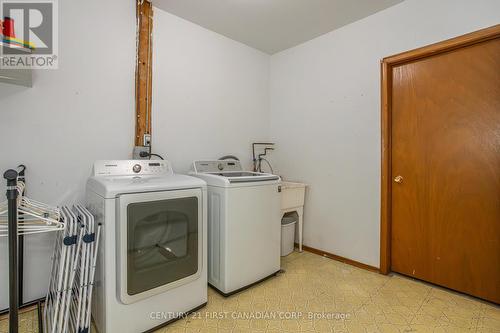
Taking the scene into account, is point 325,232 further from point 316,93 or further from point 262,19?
point 262,19

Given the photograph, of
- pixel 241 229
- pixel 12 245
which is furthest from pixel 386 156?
pixel 12 245

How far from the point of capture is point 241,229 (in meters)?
2.04

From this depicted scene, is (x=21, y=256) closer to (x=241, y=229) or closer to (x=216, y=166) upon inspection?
(x=241, y=229)

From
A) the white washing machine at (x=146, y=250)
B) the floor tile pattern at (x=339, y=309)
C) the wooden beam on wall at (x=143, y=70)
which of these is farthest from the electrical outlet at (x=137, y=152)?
the floor tile pattern at (x=339, y=309)

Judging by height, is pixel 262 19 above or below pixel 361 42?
above

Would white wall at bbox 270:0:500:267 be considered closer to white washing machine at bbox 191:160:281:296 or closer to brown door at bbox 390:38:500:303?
brown door at bbox 390:38:500:303

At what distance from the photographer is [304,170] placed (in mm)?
3076

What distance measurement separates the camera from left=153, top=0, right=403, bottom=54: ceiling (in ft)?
7.50

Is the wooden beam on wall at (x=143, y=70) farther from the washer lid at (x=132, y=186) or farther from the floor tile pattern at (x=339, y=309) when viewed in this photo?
the floor tile pattern at (x=339, y=309)

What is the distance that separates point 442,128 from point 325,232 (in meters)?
1.51

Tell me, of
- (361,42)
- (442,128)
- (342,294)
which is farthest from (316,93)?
(342,294)

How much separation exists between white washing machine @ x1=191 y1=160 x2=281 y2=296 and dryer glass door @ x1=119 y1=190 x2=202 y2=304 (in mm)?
242

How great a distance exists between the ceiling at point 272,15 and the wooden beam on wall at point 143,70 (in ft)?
0.54

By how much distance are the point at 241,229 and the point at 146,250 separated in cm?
75
